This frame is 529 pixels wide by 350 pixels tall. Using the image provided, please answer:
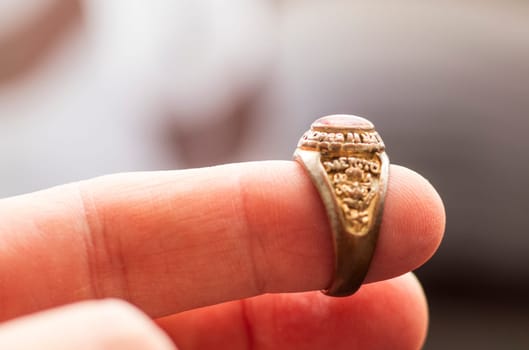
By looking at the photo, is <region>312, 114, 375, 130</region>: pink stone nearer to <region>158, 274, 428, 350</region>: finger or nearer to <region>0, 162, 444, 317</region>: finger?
<region>0, 162, 444, 317</region>: finger

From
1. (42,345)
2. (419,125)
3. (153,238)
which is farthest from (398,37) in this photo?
(42,345)

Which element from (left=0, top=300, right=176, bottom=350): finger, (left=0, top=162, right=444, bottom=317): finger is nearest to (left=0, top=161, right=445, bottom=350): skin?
(left=0, top=162, right=444, bottom=317): finger

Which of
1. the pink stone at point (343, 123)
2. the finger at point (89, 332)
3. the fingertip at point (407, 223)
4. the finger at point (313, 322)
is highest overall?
the pink stone at point (343, 123)

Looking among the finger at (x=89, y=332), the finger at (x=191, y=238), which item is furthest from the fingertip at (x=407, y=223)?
the finger at (x=89, y=332)

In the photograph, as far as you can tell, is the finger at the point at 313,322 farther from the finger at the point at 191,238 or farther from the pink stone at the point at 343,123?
the pink stone at the point at 343,123

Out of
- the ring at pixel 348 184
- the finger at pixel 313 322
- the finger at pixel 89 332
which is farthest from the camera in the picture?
the finger at pixel 313 322
